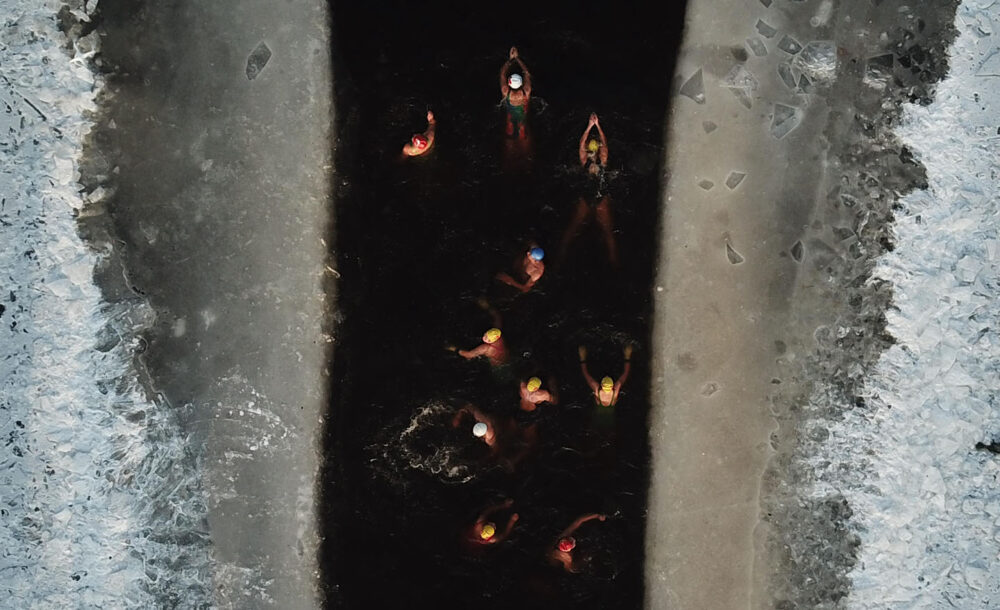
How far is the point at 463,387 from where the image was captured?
6602mm

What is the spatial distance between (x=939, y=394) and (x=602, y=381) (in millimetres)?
2832

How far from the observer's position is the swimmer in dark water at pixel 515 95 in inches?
254

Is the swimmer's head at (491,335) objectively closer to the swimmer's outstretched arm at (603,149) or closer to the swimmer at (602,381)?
the swimmer at (602,381)

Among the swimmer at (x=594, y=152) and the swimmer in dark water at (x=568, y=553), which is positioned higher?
the swimmer at (x=594, y=152)

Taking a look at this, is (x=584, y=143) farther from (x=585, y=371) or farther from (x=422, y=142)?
(x=585, y=371)

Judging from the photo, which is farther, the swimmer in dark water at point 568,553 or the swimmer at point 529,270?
the swimmer in dark water at point 568,553

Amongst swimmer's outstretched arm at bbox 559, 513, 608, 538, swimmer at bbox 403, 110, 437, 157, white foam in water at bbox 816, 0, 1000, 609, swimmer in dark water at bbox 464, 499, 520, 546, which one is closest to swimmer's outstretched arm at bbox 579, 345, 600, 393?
swimmer's outstretched arm at bbox 559, 513, 608, 538

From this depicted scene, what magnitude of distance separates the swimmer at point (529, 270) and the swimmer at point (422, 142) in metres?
1.24

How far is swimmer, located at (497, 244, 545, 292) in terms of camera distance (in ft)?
20.8

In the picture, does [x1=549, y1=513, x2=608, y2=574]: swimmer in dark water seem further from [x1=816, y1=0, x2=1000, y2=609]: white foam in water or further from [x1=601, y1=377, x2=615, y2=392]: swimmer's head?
[x1=816, y1=0, x2=1000, y2=609]: white foam in water

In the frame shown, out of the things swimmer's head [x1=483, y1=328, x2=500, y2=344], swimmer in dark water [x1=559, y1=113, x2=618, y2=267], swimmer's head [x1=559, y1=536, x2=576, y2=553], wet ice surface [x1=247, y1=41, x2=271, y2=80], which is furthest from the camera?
wet ice surface [x1=247, y1=41, x2=271, y2=80]

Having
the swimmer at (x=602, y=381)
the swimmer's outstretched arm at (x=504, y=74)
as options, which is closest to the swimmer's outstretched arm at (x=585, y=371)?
the swimmer at (x=602, y=381)

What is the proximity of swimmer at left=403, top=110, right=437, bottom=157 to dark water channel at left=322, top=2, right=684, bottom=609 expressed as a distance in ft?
0.29

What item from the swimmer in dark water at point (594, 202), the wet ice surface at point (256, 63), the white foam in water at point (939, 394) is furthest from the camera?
the wet ice surface at point (256, 63)
